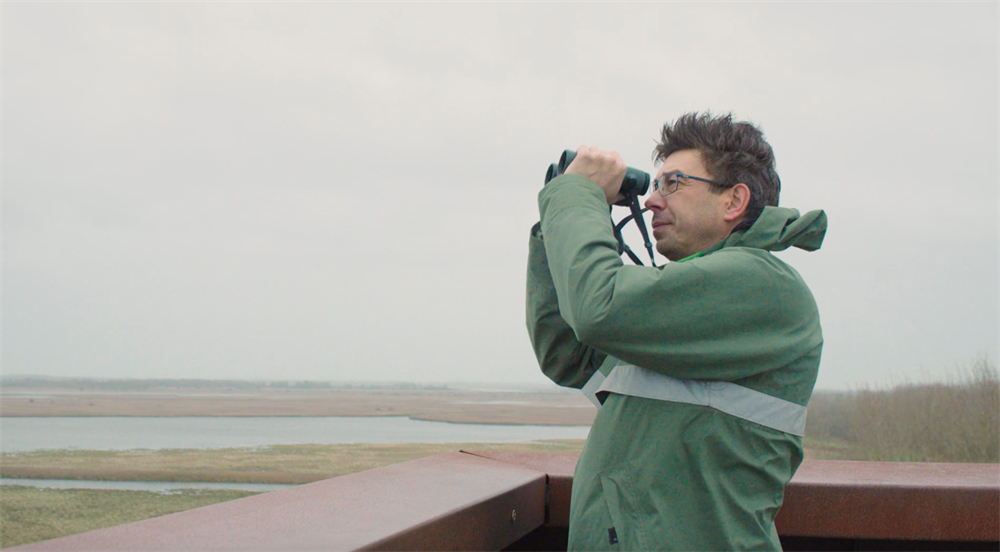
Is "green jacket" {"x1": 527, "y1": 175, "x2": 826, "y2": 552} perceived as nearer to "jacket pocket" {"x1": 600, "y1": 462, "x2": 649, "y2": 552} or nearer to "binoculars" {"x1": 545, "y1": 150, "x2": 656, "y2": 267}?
"jacket pocket" {"x1": 600, "y1": 462, "x2": 649, "y2": 552}

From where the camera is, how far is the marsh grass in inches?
229

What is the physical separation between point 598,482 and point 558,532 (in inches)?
34.8

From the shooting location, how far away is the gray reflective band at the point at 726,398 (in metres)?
1.04

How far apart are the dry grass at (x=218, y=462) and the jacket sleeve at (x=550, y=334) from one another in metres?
5.60

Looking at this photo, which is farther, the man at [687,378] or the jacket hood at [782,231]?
the jacket hood at [782,231]

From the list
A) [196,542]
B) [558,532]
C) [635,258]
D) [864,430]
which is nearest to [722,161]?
[635,258]

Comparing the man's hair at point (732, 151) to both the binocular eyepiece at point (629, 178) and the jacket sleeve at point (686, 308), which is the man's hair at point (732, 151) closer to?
the binocular eyepiece at point (629, 178)

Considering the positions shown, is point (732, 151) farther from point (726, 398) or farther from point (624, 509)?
point (624, 509)

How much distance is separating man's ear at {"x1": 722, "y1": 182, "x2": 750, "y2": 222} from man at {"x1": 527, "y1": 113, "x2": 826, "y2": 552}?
7cm

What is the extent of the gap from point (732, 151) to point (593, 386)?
0.46 m

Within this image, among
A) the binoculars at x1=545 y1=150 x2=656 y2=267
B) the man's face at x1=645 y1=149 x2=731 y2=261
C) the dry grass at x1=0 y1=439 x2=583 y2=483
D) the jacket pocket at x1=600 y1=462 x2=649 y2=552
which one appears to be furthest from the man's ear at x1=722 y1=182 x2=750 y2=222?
the dry grass at x1=0 y1=439 x2=583 y2=483

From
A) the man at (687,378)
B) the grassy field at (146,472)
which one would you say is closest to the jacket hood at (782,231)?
the man at (687,378)

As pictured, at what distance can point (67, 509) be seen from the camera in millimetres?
6168

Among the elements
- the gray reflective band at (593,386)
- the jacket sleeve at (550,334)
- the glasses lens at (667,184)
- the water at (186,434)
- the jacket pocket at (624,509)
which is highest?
the glasses lens at (667,184)
